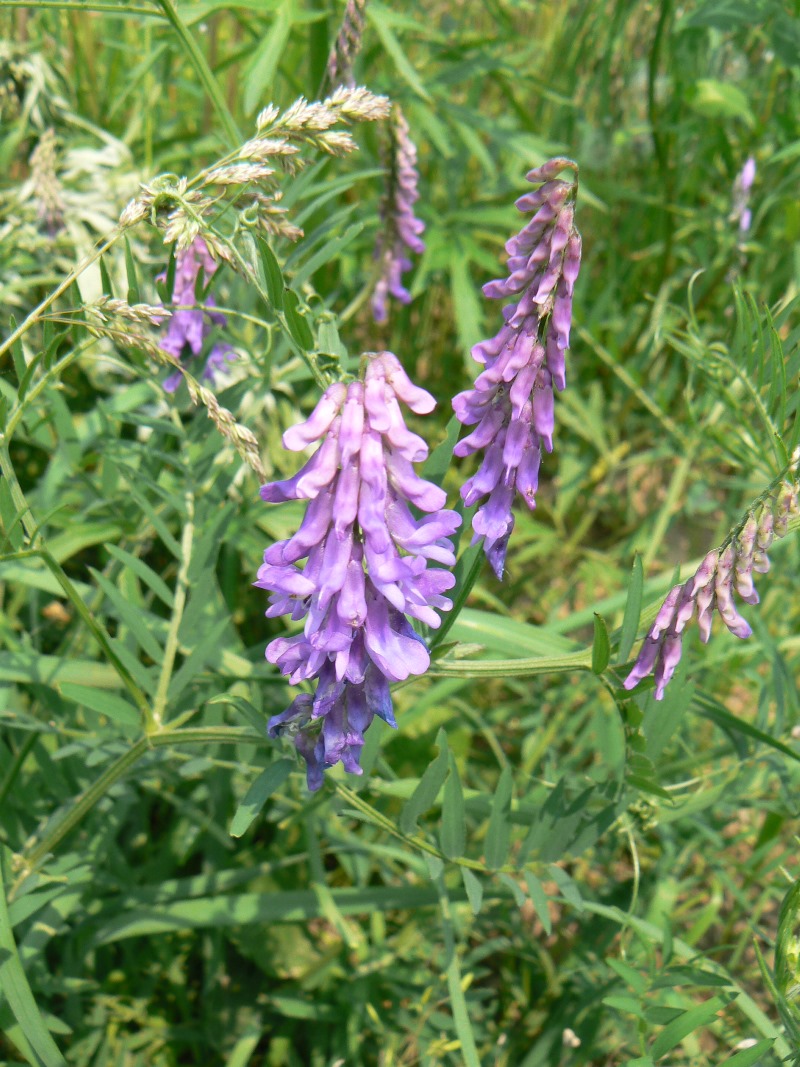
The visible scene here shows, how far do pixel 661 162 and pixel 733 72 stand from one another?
2.30 ft

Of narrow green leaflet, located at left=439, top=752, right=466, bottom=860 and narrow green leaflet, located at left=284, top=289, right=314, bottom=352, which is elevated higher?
narrow green leaflet, located at left=284, top=289, right=314, bottom=352

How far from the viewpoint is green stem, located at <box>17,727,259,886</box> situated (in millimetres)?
1381

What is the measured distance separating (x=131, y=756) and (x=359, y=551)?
22.5 inches

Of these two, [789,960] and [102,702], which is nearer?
Answer: [789,960]

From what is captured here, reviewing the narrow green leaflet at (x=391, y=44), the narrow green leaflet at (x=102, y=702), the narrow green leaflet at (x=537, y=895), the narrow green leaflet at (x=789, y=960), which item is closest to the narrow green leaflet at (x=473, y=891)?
the narrow green leaflet at (x=537, y=895)

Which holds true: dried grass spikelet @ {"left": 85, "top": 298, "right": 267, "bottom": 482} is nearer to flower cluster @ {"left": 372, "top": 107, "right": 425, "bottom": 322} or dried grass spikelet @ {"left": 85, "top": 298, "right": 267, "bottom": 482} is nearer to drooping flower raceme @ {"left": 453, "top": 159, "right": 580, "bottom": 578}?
drooping flower raceme @ {"left": 453, "top": 159, "right": 580, "bottom": 578}

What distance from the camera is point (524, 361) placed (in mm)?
1209

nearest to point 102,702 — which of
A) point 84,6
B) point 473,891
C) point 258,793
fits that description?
point 258,793

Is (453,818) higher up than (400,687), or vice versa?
(400,687)

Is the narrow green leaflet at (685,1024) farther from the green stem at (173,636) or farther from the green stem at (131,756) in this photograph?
the green stem at (173,636)

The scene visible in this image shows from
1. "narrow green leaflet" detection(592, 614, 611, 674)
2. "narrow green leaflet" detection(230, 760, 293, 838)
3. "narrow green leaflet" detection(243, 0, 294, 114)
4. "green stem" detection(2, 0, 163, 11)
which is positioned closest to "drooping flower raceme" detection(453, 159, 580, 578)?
"narrow green leaflet" detection(592, 614, 611, 674)

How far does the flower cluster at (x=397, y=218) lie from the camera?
2.00m

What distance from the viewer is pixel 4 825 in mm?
1862

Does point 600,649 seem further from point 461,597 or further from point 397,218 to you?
point 397,218
